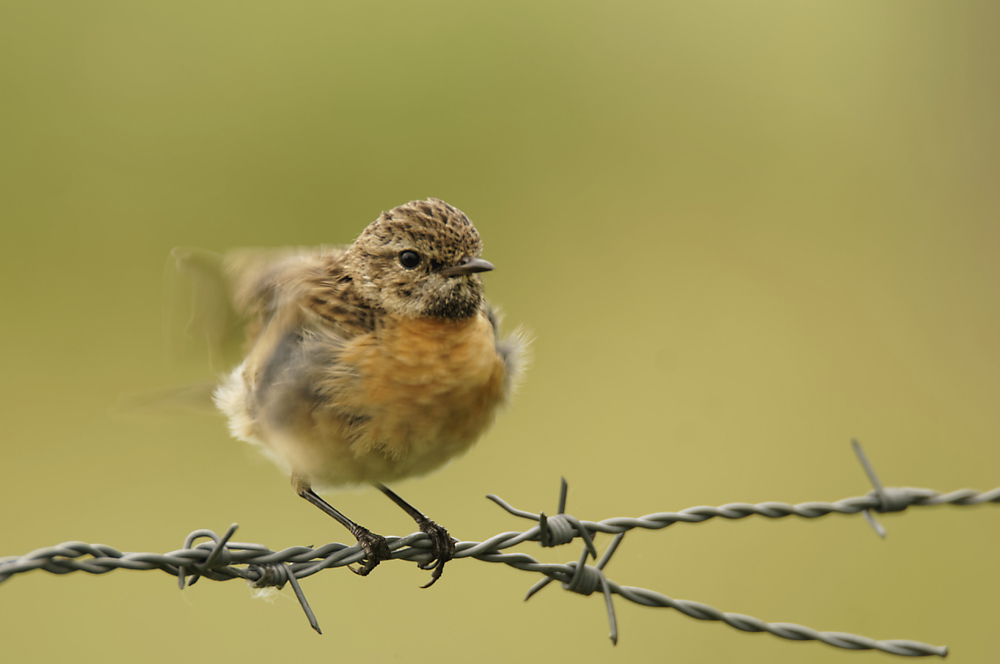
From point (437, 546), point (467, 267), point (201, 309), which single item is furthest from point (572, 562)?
point (201, 309)

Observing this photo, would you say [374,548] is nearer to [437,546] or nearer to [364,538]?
[364,538]

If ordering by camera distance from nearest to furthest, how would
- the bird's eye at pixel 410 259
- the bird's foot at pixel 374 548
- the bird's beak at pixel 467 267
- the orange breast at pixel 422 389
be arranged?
the orange breast at pixel 422 389 < the bird's foot at pixel 374 548 < the bird's beak at pixel 467 267 < the bird's eye at pixel 410 259

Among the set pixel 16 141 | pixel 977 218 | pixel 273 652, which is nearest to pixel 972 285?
pixel 977 218

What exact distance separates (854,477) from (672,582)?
2247mm

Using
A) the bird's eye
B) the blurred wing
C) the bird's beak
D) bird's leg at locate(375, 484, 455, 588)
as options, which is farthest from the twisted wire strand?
the blurred wing

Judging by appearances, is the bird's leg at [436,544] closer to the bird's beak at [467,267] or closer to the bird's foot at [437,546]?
the bird's foot at [437,546]

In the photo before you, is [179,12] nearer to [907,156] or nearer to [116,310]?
[116,310]

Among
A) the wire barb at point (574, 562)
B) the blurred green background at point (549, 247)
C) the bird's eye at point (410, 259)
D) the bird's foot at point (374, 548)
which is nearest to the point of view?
the wire barb at point (574, 562)

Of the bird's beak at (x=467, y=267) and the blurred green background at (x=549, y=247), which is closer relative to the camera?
the bird's beak at (x=467, y=267)

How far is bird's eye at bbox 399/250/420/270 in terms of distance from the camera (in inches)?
167

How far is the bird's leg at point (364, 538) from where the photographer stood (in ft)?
13.2

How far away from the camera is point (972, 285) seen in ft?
35.7

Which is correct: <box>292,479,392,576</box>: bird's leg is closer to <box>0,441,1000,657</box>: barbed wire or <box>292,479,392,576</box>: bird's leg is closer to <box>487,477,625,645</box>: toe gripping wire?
<box>0,441,1000,657</box>: barbed wire

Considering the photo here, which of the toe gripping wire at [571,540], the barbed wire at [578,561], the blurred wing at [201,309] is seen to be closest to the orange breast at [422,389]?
the barbed wire at [578,561]
